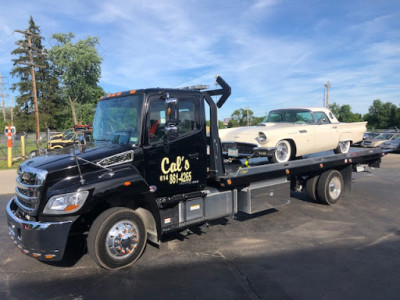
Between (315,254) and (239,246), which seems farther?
(239,246)

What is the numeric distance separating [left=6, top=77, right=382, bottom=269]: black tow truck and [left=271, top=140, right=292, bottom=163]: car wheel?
21.3 inches

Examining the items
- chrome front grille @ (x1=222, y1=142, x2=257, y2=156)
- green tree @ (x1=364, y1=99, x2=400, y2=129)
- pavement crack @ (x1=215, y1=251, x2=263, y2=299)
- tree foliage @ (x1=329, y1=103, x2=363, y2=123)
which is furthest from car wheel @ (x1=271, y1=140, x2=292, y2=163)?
green tree @ (x1=364, y1=99, x2=400, y2=129)

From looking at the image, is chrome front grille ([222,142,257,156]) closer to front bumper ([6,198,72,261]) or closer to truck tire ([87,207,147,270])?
truck tire ([87,207,147,270])

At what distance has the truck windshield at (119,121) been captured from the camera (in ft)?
15.1

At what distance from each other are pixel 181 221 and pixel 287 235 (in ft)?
6.67

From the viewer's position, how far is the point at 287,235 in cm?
571

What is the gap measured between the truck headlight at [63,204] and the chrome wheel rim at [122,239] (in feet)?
1.99

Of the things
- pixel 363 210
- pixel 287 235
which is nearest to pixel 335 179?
pixel 363 210

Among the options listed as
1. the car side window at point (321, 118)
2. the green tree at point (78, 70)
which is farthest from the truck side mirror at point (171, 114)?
the green tree at point (78, 70)

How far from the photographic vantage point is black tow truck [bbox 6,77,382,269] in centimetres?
386

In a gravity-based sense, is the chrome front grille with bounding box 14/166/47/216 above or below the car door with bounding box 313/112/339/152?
below

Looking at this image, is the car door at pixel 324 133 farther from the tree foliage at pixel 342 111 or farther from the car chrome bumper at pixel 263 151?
the tree foliage at pixel 342 111

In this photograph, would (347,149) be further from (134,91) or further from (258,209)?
(134,91)

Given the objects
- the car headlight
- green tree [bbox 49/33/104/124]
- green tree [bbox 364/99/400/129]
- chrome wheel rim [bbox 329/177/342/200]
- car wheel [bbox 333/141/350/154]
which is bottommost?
chrome wheel rim [bbox 329/177/342/200]
